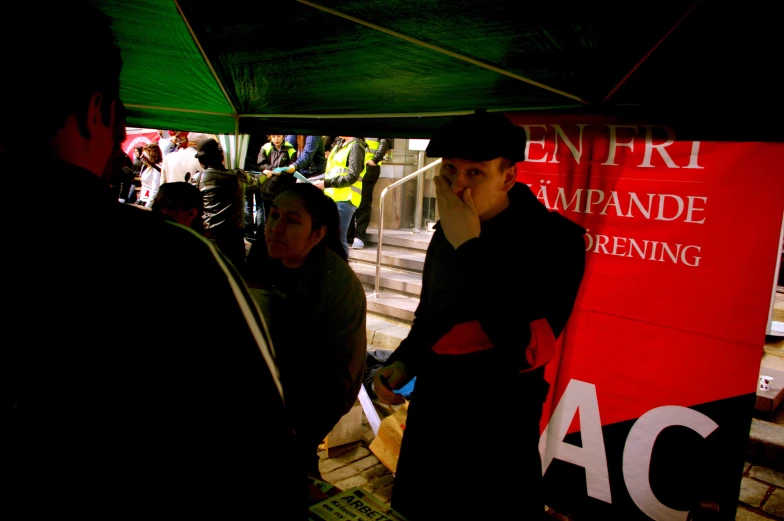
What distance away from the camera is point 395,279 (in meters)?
6.93

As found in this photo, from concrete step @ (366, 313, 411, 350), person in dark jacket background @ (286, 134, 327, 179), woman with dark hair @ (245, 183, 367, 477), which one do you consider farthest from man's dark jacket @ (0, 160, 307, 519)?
person in dark jacket background @ (286, 134, 327, 179)

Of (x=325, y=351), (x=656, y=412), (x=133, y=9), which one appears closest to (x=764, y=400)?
(x=656, y=412)

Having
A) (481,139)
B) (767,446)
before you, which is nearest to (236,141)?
(481,139)

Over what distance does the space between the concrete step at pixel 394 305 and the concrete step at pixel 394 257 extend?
0.55 meters

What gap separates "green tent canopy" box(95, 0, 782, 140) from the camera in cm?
175

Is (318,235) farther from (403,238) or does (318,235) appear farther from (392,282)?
(403,238)

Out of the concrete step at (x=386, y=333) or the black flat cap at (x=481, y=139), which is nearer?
the black flat cap at (x=481, y=139)

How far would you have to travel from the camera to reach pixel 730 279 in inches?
103

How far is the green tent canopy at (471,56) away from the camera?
68.9 inches

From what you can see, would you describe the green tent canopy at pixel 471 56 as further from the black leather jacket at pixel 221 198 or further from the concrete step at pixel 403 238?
the concrete step at pixel 403 238

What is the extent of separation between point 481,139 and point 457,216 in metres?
0.29

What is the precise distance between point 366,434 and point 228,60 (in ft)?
10.1

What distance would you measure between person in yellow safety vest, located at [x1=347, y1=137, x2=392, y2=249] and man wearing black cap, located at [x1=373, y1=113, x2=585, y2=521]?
21.8 feet

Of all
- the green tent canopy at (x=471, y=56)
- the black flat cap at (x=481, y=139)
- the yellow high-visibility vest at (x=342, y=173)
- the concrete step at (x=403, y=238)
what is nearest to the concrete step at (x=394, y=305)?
the concrete step at (x=403, y=238)
